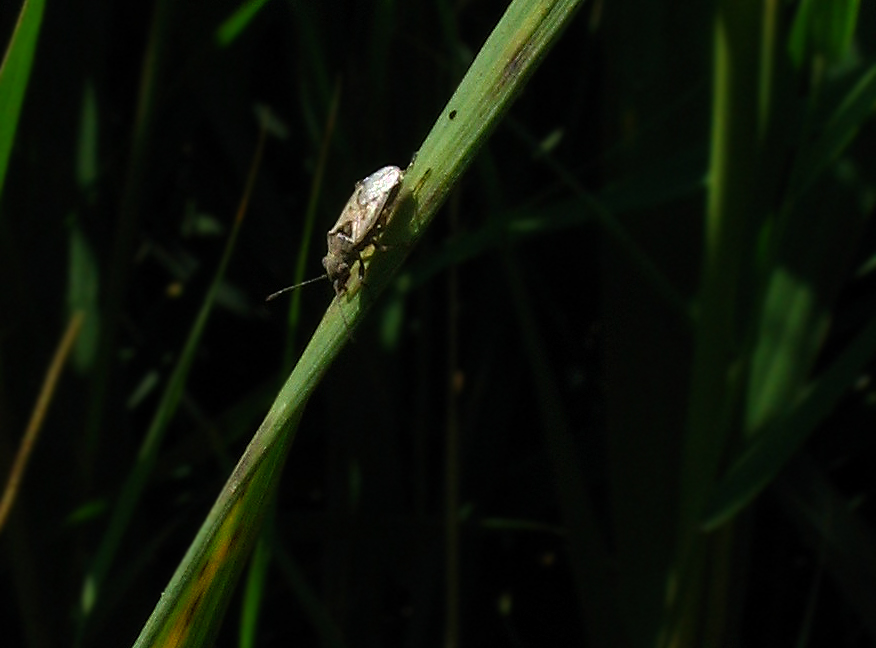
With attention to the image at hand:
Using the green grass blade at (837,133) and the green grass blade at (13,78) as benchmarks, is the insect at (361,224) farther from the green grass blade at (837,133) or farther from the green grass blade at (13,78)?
the green grass blade at (837,133)

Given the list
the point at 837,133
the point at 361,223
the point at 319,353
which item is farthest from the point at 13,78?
the point at 837,133

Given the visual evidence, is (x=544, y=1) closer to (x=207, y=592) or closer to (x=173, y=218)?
(x=207, y=592)

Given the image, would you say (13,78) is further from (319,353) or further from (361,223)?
(319,353)

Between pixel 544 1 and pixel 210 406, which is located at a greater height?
pixel 210 406

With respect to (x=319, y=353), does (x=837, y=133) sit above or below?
below

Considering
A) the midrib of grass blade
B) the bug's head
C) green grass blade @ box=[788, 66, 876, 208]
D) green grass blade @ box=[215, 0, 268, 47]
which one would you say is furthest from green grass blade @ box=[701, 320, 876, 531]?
green grass blade @ box=[215, 0, 268, 47]

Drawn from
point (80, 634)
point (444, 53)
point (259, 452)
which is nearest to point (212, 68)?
point (444, 53)

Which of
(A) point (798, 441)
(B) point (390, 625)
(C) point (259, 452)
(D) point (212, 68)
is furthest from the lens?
(B) point (390, 625)
